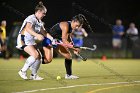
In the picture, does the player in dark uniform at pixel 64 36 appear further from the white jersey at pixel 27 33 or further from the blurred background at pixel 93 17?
the blurred background at pixel 93 17

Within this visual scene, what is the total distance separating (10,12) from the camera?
27.5 meters

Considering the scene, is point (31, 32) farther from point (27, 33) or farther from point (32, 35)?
point (27, 33)

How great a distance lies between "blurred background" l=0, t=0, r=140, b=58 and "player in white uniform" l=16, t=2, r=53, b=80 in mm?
9161

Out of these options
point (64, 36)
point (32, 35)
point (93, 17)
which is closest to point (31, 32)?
point (32, 35)

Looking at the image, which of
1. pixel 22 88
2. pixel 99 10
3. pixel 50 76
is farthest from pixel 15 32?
pixel 22 88

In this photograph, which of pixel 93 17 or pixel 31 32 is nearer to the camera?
pixel 31 32

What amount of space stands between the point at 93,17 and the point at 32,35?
1573 cm

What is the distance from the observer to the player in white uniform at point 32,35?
43.3ft

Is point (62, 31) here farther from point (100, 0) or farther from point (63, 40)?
point (100, 0)

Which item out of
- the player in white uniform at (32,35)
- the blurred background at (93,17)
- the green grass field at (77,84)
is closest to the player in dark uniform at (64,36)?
the player in white uniform at (32,35)

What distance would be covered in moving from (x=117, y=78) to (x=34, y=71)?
2541mm

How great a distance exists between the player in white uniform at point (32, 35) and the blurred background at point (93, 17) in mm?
9161

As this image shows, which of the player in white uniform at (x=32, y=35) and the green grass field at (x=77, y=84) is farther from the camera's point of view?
the player in white uniform at (x=32, y=35)

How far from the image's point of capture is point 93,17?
28.7m
